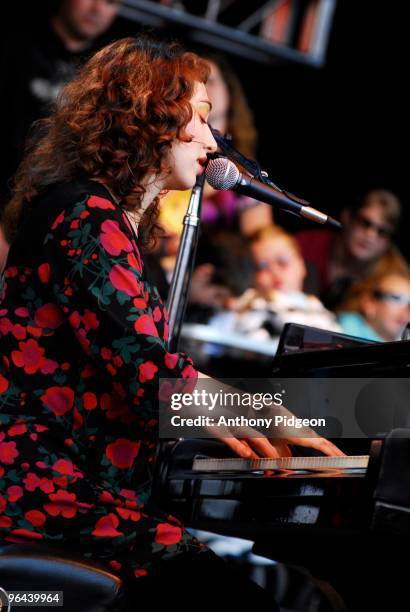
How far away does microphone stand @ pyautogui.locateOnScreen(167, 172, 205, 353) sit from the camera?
2246 millimetres

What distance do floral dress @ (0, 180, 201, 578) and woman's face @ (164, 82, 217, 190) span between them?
0.56ft

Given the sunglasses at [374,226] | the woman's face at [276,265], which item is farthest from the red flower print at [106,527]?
the sunglasses at [374,226]


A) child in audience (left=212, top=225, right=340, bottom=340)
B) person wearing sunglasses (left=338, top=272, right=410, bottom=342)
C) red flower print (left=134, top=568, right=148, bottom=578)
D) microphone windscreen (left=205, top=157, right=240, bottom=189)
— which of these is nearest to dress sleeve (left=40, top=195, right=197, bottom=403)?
red flower print (left=134, top=568, right=148, bottom=578)

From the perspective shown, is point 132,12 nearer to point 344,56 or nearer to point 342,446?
point 344,56

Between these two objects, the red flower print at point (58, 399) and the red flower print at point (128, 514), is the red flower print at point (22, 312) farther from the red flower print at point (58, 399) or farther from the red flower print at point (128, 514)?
the red flower print at point (128, 514)

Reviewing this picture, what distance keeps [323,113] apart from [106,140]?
418 cm

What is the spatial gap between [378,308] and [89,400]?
3.39m

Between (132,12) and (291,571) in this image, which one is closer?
(291,571)

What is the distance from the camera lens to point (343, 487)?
5.09ft

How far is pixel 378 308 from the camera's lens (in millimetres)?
4875

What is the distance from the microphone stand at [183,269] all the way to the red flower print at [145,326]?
0.65 metres

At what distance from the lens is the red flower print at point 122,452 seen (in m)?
1.68

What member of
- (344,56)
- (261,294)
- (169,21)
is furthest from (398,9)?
(261,294)

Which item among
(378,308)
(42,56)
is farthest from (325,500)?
(42,56)
